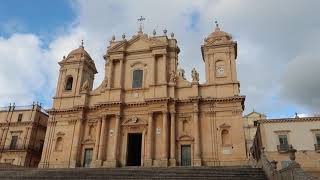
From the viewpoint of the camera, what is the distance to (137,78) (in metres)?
30.3

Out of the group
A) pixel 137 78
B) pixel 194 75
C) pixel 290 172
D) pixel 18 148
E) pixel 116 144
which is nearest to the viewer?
pixel 290 172

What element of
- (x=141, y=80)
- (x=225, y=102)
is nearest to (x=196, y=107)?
(x=225, y=102)

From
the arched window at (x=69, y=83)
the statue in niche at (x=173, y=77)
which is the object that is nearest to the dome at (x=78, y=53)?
the arched window at (x=69, y=83)

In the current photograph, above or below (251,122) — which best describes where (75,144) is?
below

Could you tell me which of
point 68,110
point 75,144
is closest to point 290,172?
point 75,144

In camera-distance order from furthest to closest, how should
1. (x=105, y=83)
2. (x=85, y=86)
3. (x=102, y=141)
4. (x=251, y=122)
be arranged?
(x=251, y=122)
(x=85, y=86)
(x=105, y=83)
(x=102, y=141)

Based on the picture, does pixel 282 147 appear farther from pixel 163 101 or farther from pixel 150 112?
pixel 150 112

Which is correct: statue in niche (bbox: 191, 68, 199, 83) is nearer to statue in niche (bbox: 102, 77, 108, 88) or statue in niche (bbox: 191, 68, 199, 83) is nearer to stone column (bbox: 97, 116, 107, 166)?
statue in niche (bbox: 102, 77, 108, 88)

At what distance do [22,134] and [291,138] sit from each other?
2914cm

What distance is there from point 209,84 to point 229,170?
10.5 meters

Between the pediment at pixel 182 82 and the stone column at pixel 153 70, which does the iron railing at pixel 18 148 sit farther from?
the pediment at pixel 182 82

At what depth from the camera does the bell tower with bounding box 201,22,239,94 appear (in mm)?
28219

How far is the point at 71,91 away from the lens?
3181 cm

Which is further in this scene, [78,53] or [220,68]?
[78,53]
